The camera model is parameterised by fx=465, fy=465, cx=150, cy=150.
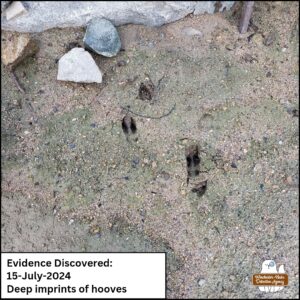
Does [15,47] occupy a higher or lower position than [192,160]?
higher

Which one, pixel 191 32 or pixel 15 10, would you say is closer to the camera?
pixel 15 10

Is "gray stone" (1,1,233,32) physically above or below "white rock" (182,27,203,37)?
above

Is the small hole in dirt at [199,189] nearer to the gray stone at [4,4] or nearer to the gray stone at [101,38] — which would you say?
the gray stone at [101,38]

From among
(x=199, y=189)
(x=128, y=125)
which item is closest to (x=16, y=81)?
(x=128, y=125)

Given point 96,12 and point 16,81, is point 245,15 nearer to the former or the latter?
point 96,12

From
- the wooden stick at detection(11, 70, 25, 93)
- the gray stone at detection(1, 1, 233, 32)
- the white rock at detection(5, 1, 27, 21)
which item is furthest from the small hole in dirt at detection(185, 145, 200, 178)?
the white rock at detection(5, 1, 27, 21)

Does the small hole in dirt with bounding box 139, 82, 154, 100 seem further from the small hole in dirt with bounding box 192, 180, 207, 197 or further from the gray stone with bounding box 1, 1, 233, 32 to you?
the small hole in dirt with bounding box 192, 180, 207, 197
